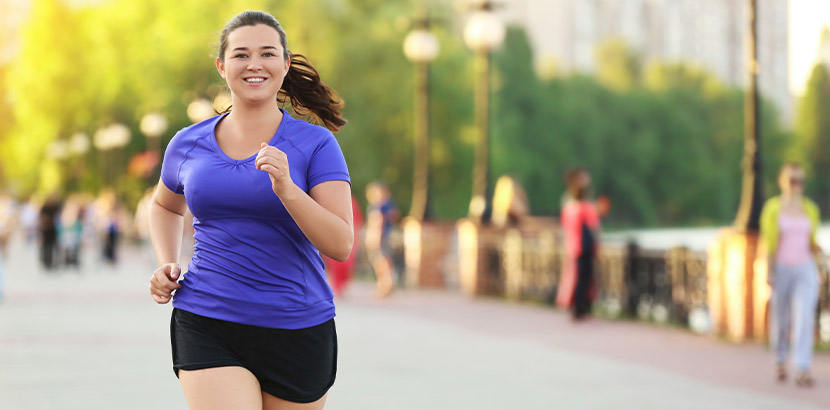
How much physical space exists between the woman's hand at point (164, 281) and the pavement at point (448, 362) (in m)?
4.52

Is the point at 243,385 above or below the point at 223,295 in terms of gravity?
below

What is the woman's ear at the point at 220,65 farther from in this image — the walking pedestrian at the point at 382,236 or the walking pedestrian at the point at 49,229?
the walking pedestrian at the point at 49,229

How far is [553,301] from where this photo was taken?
17.3 meters

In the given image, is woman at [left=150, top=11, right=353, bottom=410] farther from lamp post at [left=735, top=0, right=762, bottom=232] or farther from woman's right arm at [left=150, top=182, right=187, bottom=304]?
lamp post at [left=735, top=0, right=762, bottom=232]

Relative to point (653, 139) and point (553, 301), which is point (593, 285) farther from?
point (653, 139)

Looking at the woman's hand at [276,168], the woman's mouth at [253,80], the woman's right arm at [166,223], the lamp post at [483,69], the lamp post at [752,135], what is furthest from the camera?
the lamp post at [483,69]

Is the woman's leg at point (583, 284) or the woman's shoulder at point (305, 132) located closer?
the woman's shoulder at point (305, 132)

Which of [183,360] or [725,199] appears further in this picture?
[725,199]

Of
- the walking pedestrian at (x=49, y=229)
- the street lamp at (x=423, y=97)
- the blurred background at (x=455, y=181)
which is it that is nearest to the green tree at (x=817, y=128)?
the blurred background at (x=455, y=181)

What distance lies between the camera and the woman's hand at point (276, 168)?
3.16 meters

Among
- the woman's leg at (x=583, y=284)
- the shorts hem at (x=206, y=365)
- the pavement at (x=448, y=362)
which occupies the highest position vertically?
the shorts hem at (x=206, y=365)

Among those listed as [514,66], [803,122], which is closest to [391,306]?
[514,66]

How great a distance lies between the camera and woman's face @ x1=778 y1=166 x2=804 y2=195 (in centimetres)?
927

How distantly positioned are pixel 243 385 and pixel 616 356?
27.4 feet
